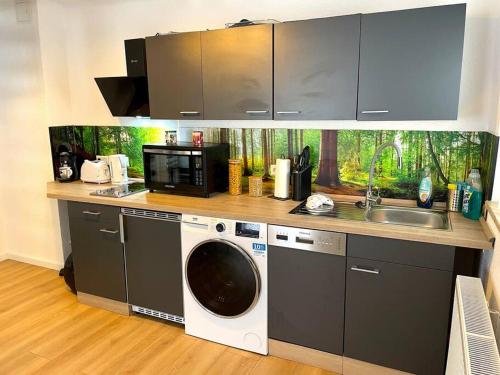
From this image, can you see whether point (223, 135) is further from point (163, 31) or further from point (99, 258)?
point (99, 258)

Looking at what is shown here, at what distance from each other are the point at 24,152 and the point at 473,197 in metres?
3.60

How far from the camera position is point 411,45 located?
198 cm

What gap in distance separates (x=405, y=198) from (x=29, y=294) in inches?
119

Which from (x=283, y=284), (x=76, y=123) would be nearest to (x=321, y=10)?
(x=283, y=284)

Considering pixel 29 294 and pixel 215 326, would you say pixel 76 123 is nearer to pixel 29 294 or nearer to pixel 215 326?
pixel 29 294

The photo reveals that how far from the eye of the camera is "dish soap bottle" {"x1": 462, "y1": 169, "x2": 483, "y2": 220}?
205 cm

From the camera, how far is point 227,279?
91.4 inches

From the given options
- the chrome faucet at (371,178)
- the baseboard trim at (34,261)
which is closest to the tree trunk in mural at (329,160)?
the chrome faucet at (371,178)

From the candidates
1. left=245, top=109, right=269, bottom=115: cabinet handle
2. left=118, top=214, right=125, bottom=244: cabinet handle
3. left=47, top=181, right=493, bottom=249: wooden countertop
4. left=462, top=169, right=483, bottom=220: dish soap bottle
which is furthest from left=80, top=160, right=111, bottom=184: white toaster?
left=462, top=169, right=483, bottom=220: dish soap bottle

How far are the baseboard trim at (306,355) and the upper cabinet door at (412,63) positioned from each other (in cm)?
139

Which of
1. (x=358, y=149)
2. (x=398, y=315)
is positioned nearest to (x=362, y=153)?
(x=358, y=149)

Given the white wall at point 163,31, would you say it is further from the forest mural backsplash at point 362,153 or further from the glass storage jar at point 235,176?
the glass storage jar at point 235,176

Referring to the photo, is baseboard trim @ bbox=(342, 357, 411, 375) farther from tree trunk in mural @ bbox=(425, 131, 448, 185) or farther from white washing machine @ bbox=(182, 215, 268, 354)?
tree trunk in mural @ bbox=(425, 131, 448, 185)

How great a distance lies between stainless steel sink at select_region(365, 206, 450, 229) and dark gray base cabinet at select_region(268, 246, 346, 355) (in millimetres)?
396
